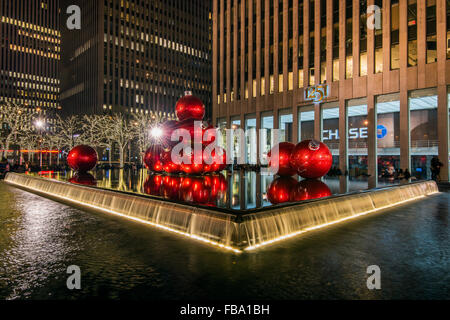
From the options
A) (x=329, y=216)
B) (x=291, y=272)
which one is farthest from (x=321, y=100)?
(x=291, y=272)

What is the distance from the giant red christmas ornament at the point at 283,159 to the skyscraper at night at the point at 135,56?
7458 cm

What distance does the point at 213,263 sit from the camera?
535 centimetres

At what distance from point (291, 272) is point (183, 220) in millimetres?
3256

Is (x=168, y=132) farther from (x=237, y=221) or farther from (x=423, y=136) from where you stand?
(x=423, y=136)

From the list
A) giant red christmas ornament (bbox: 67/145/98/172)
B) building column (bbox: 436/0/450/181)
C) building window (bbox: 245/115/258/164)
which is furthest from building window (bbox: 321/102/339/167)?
giant red christmas ornament (bbox: 67/145/98/172)

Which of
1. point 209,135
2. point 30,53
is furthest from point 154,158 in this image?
point 30,53

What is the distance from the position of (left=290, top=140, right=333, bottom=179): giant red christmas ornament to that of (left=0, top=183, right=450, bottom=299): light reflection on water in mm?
4900

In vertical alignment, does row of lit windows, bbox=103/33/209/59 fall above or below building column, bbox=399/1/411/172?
above

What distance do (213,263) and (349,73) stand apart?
2841 cm

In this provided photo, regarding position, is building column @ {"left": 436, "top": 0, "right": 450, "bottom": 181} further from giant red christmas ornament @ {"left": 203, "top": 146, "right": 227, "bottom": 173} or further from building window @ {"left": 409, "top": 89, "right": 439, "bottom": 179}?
giant red christmas ornament @ {"left": 203, "top": 146, "right": 227, "bottom": 173}

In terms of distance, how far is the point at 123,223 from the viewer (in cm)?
845

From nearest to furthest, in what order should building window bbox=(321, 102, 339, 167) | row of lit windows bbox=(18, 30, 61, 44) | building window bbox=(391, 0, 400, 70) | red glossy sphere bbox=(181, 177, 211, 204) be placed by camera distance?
red glossy sphere bbox=(181, 177, 211, 204) < building window bbox=(391, 0, 400, 70) < building window bbox=(321, 102, 339, 167) < row of lit windows bbox=(18, 30, 61, 44)

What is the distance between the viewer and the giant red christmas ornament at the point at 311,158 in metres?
12.9

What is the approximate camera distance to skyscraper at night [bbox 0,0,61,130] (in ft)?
367
